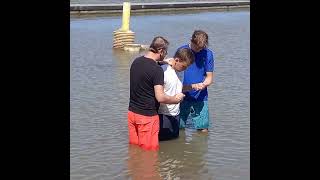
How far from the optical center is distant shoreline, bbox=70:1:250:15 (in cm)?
2708

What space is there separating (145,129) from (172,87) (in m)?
0.61

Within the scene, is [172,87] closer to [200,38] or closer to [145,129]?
[145,129]

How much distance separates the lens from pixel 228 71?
1322 centimetres

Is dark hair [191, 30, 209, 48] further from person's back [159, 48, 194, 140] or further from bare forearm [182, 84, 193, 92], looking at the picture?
bare forearm [182, 84, 193, 92]

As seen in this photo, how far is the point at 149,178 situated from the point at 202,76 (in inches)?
82.4

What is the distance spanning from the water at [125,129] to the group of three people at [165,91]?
20cm

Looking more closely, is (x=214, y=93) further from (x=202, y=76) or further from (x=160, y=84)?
(x=160, y=84)

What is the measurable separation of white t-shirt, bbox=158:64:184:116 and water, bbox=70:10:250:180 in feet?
1.45

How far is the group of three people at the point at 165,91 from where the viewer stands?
6914mm

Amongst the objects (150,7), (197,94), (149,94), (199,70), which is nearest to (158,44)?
(149,94)

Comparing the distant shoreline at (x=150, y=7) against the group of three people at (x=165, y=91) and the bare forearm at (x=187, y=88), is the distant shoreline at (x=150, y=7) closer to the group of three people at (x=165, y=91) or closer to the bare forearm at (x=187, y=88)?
the group of three people at (x=165, y=91)

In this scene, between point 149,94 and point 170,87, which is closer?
point 149,94

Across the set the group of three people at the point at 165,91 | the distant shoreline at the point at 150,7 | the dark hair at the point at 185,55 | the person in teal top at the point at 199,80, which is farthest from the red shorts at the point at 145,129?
the distant shoreline at the point at 150,7

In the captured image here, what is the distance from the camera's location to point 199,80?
7.92 meters
